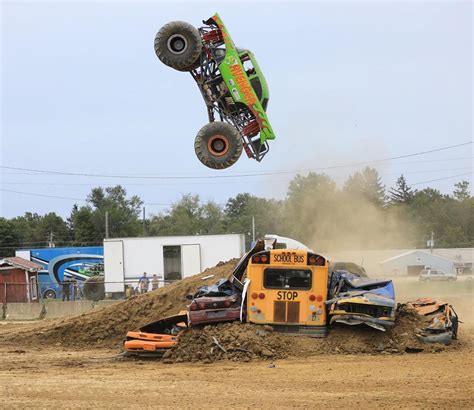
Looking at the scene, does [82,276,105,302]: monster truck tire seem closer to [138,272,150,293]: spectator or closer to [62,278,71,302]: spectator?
[62,278,71,302]: spectator

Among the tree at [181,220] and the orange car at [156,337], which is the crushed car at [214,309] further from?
the tree at [181,220]

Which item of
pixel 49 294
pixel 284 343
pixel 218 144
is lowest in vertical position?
pixel 49 294

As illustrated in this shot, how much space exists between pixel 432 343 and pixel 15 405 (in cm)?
764

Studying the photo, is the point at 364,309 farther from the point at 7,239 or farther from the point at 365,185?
the point at 7,239

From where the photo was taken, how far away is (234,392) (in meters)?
8.16

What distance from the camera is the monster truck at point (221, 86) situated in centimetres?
1437

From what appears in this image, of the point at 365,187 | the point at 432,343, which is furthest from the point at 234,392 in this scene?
the point at 365,187

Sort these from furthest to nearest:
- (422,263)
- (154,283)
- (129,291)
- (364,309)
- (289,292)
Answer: (422,263)
(129,291)
(154,283)
(289,292)
(364,309)

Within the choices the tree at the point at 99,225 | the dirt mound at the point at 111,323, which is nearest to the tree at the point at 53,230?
the tree at the point at 99,225

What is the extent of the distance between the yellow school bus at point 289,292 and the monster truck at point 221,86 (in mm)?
3404

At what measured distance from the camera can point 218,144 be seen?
47.8ft

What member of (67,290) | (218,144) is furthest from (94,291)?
(218,144)

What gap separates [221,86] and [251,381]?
8038 mm

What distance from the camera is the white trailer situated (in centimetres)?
3209
